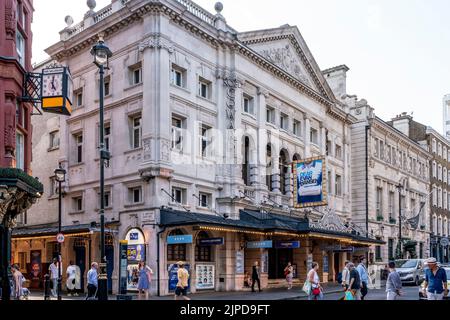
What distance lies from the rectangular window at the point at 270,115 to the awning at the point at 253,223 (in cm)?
632

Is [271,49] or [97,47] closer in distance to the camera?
[97,47]

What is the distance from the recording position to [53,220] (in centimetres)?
3700

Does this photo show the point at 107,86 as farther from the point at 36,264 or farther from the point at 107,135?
the point at 36,264

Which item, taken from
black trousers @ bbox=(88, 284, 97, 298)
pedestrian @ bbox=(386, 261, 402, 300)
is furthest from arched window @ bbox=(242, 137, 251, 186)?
pedestrian @ bbox=(386, 261, 402, 300)

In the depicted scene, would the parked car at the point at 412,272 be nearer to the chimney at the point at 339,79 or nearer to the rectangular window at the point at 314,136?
the rectangular window at the point at 314,136

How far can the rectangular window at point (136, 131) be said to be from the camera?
31.1m

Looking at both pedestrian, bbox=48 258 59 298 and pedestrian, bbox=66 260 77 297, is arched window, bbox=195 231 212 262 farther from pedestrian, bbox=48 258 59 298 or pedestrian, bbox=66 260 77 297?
pedestrian, bbox=48 258 59 298

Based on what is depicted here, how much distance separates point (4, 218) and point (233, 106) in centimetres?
1819

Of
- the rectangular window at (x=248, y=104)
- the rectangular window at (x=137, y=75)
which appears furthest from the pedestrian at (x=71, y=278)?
the rectangular window at (x=248, y=104)

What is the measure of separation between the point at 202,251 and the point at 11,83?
15.8m

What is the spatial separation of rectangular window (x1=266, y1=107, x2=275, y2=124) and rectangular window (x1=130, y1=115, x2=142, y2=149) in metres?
10.4

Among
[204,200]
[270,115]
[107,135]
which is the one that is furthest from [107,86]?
[270,115]

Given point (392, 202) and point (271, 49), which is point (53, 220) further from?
point (392, 202)
